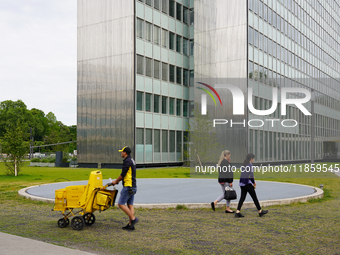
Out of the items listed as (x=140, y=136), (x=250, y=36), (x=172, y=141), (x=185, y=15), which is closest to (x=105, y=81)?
(x=140, y=136)

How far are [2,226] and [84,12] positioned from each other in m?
34.2

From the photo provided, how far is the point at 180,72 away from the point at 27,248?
123 feet

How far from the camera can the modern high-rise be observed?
33.9 metres

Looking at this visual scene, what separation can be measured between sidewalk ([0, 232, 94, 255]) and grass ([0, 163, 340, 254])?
13.9 inches

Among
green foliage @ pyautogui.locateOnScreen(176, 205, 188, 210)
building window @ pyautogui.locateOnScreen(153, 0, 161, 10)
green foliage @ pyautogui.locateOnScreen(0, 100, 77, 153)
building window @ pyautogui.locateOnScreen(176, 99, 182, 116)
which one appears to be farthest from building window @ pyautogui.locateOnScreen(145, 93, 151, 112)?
green foliage @ pyautogui.locateOnScreen(0, 100, 77, 153)

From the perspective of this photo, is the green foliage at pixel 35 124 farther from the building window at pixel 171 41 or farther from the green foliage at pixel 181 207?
the green foliage at pixel 181 207

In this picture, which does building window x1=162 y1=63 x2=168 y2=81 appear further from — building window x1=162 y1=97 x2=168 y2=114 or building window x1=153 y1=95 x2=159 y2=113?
building window x1=153 y1=95 x2=159 y2=113

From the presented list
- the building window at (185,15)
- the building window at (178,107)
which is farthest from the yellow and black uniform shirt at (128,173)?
the building window at (185,15)

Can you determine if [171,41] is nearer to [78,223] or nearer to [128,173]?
[128,173]

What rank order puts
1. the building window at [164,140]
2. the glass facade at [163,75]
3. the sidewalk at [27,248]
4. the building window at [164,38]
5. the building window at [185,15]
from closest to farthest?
the sidewalk at [27,248] < the glass facade at [163,75] < the building window at [164,140] < the building window at [164,38] < the building window at [185,15]

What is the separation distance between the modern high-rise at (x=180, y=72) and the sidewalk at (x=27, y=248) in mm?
25113

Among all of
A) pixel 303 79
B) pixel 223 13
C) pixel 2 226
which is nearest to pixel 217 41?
pixel 223 13

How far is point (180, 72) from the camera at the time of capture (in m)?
42.9

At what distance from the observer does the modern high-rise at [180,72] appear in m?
33.9
